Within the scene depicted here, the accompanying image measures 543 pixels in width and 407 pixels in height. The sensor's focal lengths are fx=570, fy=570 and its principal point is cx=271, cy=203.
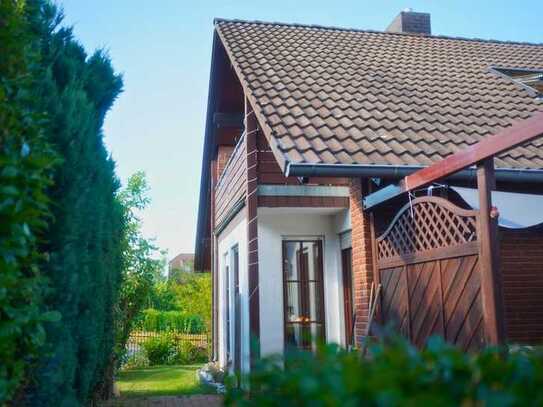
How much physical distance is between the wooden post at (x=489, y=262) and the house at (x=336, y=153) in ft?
0.55

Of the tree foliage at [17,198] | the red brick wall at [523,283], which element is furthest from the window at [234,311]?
the tree foliage at [17,198]

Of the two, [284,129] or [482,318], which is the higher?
[284,129]

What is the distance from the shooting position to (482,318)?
16.9 ft

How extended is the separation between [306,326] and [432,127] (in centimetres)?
430

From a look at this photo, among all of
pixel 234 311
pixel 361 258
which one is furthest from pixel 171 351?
pixel 361 258

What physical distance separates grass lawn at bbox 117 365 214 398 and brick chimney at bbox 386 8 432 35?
36.0 ft

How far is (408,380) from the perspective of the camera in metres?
1.69

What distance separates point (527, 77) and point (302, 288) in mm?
6308

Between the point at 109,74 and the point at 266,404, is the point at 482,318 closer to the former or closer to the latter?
the point at 266,404

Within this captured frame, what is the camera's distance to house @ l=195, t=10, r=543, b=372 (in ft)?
24.1

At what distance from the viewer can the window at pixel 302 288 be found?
1048 centimetres

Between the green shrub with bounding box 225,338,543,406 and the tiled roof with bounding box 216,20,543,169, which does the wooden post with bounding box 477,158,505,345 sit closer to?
the tiled roof with bounding box 216,20,543,169

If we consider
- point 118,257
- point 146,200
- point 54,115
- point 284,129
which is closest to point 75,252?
point 54,115

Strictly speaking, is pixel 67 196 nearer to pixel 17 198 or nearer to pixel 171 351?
pixel 17 198
